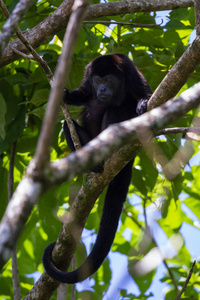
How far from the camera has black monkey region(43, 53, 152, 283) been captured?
3.13 metres

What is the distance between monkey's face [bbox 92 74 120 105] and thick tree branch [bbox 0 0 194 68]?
55 centimetres

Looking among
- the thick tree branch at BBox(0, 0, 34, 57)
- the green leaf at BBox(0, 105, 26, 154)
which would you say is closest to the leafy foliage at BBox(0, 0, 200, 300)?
the green leaf at BBox(0, 105, 26, 154)

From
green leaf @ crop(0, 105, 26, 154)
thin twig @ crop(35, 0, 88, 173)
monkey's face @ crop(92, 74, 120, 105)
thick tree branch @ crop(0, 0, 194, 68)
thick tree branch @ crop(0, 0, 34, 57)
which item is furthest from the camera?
monkey's face @ crop(92, 74, 120, 105)

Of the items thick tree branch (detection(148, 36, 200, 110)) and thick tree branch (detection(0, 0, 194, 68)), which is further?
thick tree branch (detection(0, 0, 194, 68))

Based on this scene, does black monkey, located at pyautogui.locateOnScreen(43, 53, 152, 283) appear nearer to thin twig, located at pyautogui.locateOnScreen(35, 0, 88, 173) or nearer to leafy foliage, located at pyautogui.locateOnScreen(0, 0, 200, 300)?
leafy foliage, located at pyautogui.locateOnScreen(0, 0, 200, 300)

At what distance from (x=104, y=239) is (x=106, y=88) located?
46.7 inches

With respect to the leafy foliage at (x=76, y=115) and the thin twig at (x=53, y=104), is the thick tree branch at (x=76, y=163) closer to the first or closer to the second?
the thin twig at (x=53, y=104)

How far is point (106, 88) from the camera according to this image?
3.58m

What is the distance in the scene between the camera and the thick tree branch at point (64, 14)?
3.05 meters

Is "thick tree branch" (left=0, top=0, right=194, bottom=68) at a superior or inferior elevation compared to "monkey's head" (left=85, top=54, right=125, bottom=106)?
superior

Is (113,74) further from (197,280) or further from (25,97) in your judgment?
(197,280)

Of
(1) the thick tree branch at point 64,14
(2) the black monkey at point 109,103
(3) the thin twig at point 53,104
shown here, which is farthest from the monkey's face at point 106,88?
(3) the thin twig at point 53,104

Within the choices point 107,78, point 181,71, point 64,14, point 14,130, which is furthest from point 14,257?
point 181,71

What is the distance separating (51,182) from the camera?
1.14m
